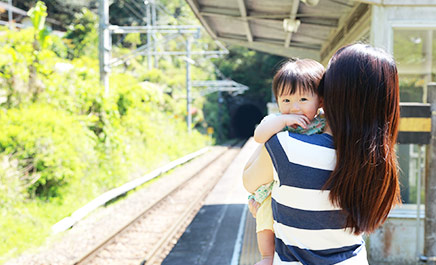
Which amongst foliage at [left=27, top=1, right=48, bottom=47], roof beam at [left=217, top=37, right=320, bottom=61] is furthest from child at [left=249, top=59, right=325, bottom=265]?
foliage at [left=27, top=1, right=48, bottom=47]

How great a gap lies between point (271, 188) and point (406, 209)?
4.03 m

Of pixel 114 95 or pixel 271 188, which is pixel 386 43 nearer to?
pixel 271 188

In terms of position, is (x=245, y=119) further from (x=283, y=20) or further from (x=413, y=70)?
(x=413, y=70)

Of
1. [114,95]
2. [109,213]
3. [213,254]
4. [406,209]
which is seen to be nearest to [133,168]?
[114,95]

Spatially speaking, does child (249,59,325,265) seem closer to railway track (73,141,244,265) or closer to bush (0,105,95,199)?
railway track (73,141,244,265)

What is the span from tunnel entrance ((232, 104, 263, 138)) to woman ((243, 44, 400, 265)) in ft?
148

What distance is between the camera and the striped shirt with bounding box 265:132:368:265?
1462 mm

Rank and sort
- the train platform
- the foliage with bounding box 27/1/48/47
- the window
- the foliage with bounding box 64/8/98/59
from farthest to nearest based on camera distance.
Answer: the foliage with bounding box 64/8/98/59 → the foliage with bounding box 27/1/48/47 → the train platform → the window

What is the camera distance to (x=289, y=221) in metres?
1.51

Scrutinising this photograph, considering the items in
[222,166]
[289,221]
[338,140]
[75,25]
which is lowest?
[222,166]

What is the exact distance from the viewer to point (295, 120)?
155 cm

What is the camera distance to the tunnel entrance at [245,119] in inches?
1884

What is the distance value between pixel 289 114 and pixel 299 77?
13 cm

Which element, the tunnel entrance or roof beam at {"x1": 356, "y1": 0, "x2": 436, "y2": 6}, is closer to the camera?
roof beam at {"x1": 356, "y1": 0, "x2": 436, "y2": 6}
